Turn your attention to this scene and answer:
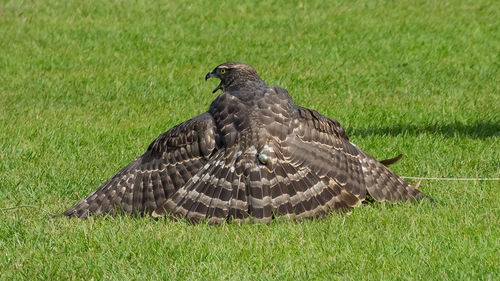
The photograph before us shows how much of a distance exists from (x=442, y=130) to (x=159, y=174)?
465 cm

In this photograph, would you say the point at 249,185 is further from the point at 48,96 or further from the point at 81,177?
the point at 48,96

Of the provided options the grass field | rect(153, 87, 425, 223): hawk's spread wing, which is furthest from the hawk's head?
the grass field

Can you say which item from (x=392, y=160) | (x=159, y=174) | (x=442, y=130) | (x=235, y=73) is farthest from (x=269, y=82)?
(x=159, y=174)

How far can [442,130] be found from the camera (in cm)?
1055

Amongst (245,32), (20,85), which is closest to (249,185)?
(20,85)

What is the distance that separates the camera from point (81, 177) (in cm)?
853

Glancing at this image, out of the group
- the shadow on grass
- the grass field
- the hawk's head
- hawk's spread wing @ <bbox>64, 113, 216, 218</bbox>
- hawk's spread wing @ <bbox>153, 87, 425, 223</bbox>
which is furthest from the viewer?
the shadow on grass

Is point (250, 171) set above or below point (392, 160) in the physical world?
above

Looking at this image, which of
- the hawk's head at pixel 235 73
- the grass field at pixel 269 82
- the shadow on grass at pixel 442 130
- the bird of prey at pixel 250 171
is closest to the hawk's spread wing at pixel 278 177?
the bird of prey at pixel 250 171

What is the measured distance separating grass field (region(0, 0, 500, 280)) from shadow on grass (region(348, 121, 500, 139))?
49 millimetres

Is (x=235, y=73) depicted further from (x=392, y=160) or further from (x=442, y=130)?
(x=442, y=130)

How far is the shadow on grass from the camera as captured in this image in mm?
10344

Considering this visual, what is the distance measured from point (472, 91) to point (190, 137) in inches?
283

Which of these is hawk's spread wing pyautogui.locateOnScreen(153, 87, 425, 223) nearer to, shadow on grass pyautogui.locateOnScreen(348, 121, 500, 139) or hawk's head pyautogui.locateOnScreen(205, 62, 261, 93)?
hawk's head pyautogui.locateOnScreen(205, 62, 261, 93)
